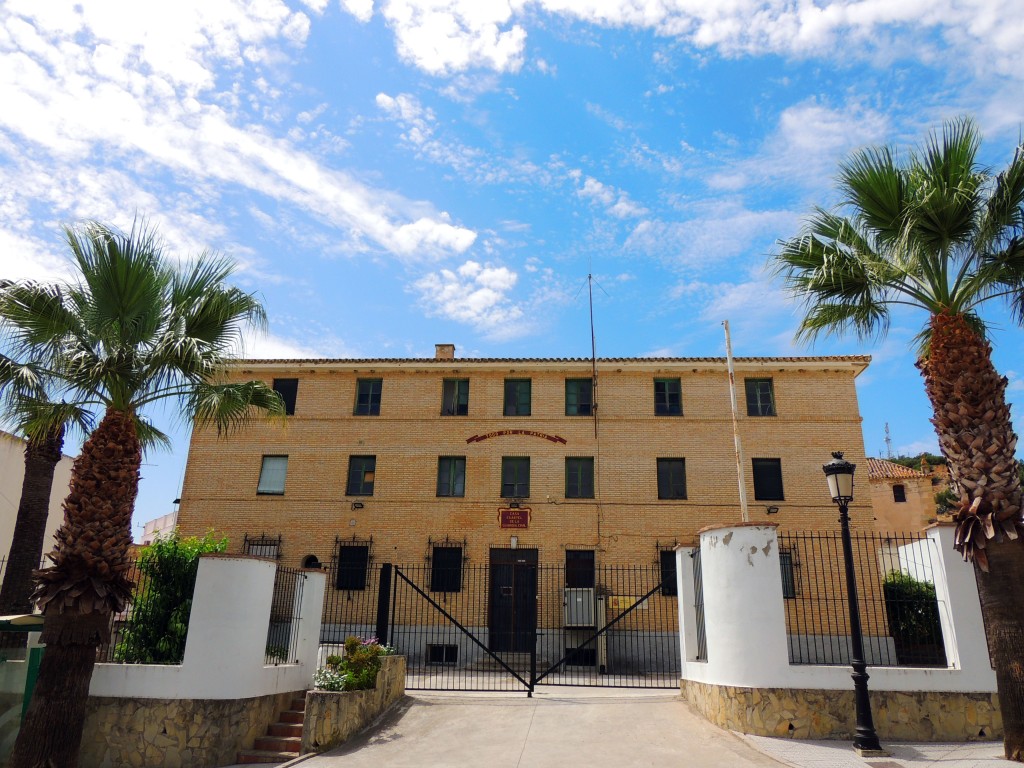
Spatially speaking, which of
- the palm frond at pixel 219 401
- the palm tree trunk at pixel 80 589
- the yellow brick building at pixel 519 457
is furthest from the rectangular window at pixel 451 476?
the palm tree trunk at pixel 80 589

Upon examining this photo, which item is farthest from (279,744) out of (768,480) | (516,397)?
(768,480)

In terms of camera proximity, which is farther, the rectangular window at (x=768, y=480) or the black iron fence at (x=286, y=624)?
the rectangular window at (x=768, y=480)

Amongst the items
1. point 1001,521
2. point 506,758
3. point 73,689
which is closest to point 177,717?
point 73,689

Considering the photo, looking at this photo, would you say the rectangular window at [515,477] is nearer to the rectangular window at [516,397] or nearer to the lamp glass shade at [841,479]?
the rectangular window at [516,397]

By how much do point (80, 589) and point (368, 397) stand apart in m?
15.4

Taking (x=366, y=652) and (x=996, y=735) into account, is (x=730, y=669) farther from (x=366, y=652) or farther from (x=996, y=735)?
(x=366, y=652)

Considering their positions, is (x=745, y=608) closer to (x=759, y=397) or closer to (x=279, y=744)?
(x=279, y=744)

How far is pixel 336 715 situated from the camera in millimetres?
10602

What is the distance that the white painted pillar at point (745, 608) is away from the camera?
33.4 ft

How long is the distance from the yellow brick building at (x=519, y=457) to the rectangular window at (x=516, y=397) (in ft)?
0.22

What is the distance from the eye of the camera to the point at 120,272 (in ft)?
34.0

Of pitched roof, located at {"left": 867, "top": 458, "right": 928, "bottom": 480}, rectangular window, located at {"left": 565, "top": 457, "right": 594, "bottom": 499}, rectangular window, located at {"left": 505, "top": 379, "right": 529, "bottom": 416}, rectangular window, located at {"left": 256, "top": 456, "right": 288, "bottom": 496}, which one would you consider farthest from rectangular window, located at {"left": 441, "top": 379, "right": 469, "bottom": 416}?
pitched roof, located at {"left": 867, "top": 458, "right": 928, "bottom": 480}

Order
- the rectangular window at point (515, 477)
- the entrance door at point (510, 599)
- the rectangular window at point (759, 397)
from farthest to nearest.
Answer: the rectangular window at point (759, 397), the rectangular window at point (515, 477), the entrance door at point (510, 599)

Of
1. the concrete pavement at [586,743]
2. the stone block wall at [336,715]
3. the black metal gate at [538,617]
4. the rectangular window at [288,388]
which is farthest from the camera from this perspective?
the rectangular window at [288,388]
